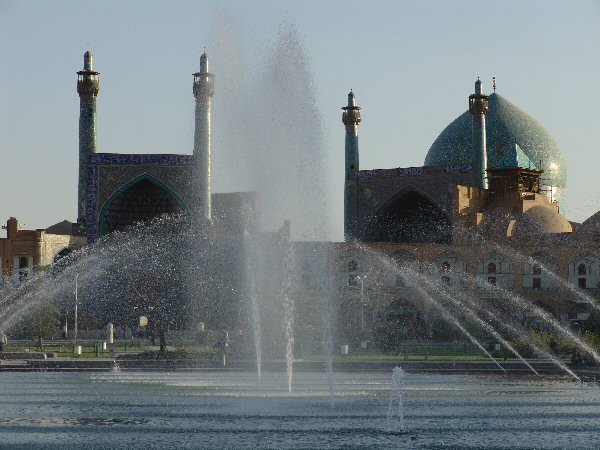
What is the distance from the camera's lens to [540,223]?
49812 millimetres

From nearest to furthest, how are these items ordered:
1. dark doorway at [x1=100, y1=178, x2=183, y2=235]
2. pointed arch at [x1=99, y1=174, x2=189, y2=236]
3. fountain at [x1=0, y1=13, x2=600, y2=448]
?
fountain at [x1=0, y1=13, x2=600, y2=448] < pointed arch at [x1=99, y1=174, x2=189, y2=236] < dark doorway at [x1=100, y1=178, x2=183, y2=235]

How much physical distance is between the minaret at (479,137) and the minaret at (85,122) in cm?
1580

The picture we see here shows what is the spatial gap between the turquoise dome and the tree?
25.3 m

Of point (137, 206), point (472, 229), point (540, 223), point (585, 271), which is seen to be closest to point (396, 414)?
point (585, 271)

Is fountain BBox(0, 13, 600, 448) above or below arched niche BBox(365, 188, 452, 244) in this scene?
below

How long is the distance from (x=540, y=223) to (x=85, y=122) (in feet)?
61.5

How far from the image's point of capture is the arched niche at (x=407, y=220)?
5362cm

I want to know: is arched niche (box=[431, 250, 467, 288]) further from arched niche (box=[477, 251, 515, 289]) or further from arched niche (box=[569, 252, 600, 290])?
arched niche (box=[569, 252, 600, 290])

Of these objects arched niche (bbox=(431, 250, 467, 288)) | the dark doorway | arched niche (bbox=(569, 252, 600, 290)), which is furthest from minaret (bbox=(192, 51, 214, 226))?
arched niche (bbox=(569, 252, 600, 290))

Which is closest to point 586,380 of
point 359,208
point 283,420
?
point 283,420

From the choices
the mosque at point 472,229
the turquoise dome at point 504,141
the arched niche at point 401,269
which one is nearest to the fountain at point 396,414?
the mosque at point 472,229

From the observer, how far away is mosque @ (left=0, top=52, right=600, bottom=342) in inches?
1871

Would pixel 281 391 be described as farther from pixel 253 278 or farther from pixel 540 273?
pixel 540 273

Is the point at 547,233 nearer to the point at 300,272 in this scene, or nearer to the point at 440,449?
the point at 300,272
